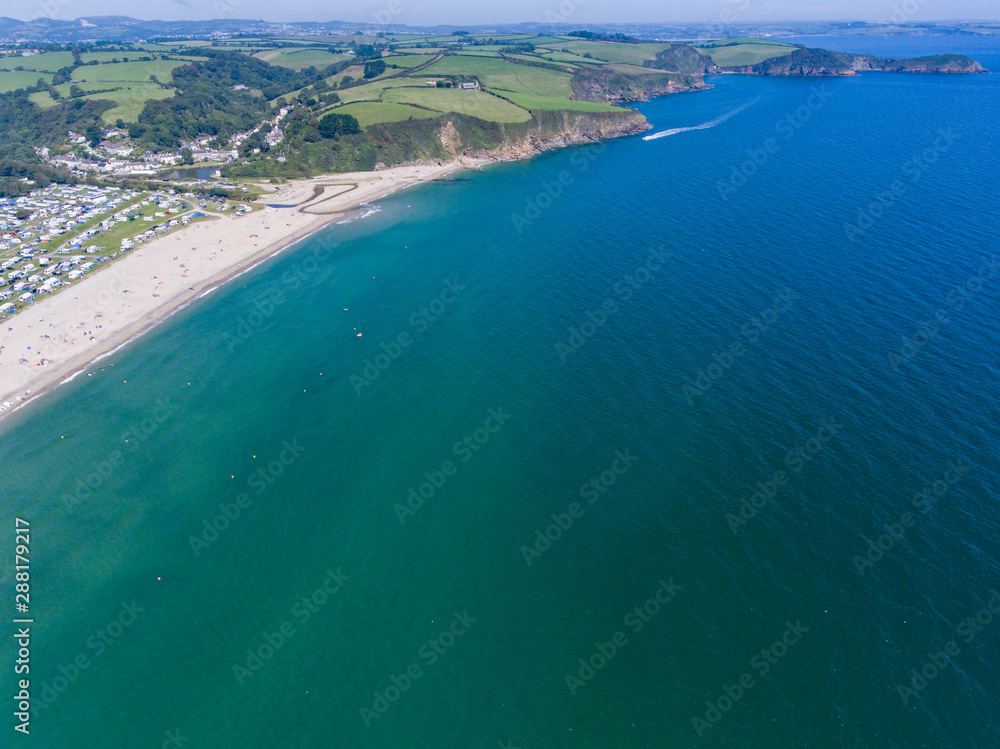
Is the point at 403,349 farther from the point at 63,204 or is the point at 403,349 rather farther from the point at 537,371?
the point at 63,204

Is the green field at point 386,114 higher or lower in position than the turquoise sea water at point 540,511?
higher

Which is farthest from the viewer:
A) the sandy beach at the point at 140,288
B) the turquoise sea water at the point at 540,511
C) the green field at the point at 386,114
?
the green field at the point at 386,114

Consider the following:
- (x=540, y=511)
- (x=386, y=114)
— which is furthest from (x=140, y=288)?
(x=386, y=114)

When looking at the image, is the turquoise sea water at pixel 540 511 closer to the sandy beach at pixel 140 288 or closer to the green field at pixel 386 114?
the sandy beach at pixel 140 288

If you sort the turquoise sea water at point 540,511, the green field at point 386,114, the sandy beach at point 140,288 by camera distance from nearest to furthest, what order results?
the turquoise sea water at point 540,511 < the sandy beach at point 140,288 < the green field at point 386,114

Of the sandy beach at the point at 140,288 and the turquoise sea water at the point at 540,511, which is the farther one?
the sandy beach at the point at 140,288

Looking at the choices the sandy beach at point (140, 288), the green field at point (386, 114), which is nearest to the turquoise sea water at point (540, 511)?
the sandy beach at point (140, 288)

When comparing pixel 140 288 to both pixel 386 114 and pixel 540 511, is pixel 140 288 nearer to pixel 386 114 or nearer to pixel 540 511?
pixel 540 511
